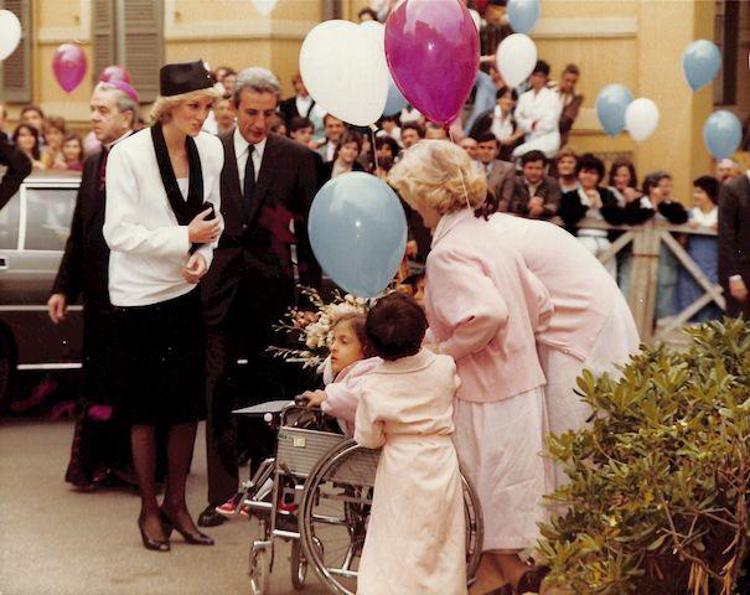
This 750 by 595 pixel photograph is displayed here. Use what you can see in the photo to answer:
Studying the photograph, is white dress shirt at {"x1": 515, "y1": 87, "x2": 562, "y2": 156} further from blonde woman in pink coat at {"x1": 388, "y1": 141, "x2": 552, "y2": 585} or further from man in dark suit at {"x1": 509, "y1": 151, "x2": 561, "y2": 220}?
blonde woman in pink coat at {"x1": 388, "y1": 141, "x2": 552, "y2": 585}

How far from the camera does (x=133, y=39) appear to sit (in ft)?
72.5

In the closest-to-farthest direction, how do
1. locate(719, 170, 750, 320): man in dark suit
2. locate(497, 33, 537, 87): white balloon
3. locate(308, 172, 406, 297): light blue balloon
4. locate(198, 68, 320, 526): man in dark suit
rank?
locate(308, 172, 406, 297): light blue balloon < locate(198, 68, 320, 526): man in dark suit < locate(719, 170, 750, 320): man in dark suit < locate(497, 33, 537, 87): white balloon

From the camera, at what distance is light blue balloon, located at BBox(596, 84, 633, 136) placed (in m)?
17.2

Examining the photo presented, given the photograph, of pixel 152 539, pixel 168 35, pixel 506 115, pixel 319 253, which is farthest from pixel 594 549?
pixel 168 35

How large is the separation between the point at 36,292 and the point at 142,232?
394 centimetres

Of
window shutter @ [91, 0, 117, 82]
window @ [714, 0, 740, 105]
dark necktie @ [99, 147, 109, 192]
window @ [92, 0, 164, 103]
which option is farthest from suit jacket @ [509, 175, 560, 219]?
window shutter @ [91, 0, 117, 82]

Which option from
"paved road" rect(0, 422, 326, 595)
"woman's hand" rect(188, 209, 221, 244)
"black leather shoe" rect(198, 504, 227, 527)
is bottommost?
"paved road" rect(0, 422, 326, 595)

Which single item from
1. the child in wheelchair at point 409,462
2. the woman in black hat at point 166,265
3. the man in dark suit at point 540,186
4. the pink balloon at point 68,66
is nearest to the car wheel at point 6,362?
the woman in black hat at point 166,265

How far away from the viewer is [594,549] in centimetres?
487

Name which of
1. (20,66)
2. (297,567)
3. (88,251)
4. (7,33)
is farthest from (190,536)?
(20,66)

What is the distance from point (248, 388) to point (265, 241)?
2.43 feet

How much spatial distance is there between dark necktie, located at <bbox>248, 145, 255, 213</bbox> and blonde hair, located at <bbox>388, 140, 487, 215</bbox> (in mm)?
2361

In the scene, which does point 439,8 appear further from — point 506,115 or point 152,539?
point 506,115

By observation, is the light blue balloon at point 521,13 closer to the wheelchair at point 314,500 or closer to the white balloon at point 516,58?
the white balloon at point 516,58
